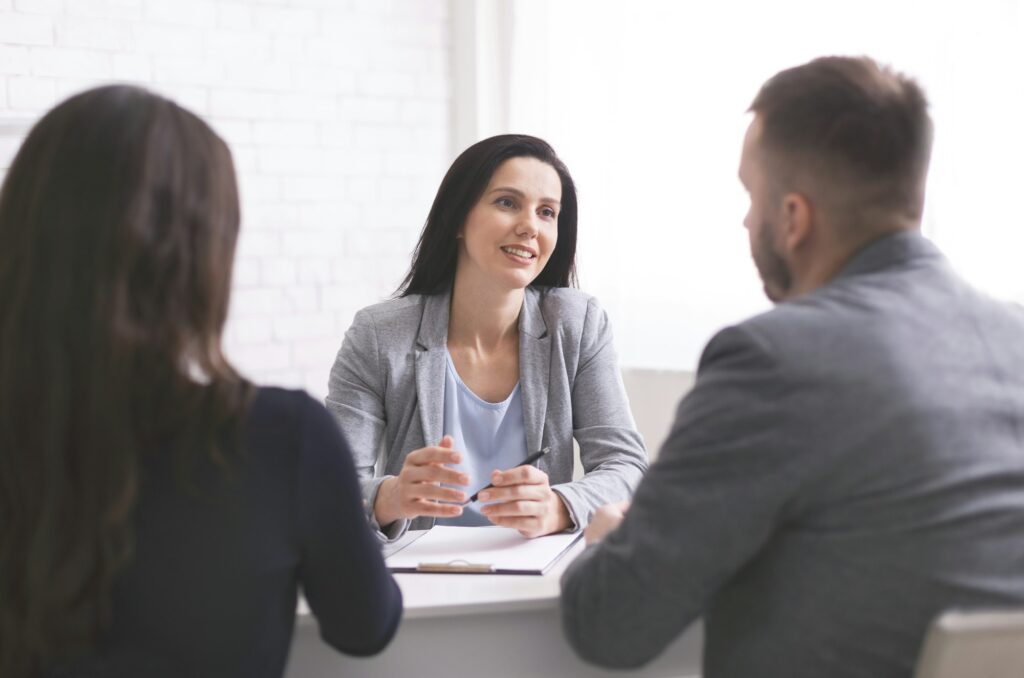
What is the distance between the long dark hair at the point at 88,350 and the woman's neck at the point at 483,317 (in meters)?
1.28

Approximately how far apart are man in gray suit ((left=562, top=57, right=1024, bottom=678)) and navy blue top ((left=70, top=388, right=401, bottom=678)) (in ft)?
1.03

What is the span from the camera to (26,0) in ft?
9.96

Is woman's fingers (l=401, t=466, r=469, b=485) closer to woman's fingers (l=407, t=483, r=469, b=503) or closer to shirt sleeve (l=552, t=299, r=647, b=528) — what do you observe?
woman's fingers (l=407, t=483, r=469, b=503)

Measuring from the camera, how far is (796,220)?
1299 mm

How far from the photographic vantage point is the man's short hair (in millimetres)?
1257

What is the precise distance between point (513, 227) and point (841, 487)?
1.30 m

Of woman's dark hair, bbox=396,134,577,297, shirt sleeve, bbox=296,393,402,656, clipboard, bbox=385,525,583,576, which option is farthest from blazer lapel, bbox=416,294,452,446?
shirt sleeve, bbox=296,393,402,656

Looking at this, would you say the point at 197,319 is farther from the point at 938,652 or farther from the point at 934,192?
the point at 934,192

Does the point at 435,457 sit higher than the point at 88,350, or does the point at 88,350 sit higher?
the point at 88,350

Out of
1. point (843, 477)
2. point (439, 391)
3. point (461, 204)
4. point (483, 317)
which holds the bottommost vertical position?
point (439, 391)

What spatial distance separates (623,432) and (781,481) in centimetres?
113

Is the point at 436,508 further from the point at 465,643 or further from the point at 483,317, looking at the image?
the point at 483,317

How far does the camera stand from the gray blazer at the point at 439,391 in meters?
2.25

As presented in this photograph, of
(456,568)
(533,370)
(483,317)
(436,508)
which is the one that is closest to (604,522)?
(456,568)
